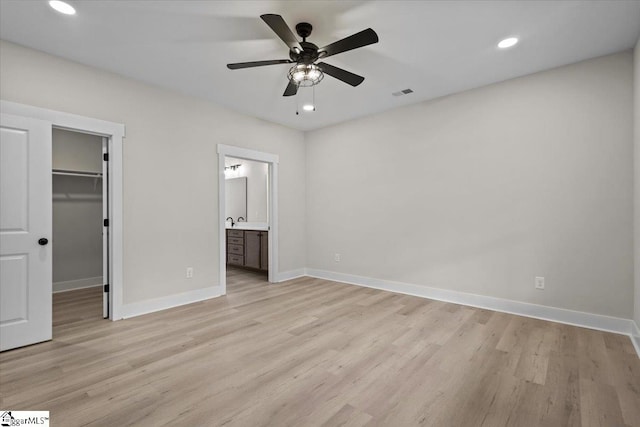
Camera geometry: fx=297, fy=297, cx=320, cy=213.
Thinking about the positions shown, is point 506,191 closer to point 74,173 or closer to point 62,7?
point 62,7

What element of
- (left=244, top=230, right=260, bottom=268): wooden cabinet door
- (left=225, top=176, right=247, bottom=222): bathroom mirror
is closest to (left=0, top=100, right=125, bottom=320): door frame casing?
(left=244, top=230, right=260, bottom=268): wooden cabinet door

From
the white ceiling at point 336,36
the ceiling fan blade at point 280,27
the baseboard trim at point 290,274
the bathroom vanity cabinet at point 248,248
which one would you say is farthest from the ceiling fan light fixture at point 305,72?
the baseboard trim at point 290,274

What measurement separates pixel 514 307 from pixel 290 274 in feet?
11.2

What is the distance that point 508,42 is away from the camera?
277 cm

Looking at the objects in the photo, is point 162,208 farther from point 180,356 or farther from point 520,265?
point 520,265

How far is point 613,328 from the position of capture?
294cm

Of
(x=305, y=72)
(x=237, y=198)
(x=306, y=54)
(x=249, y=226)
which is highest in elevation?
(x=306, y=54)

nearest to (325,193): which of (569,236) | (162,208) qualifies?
(162,208)

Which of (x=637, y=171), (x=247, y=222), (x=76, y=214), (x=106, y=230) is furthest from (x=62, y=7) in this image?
(x=637, y=171)

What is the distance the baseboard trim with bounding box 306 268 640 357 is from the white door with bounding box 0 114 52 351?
392cm

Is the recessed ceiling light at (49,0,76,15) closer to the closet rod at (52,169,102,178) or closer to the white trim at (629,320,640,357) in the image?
the closet rod at (52,169,102,178)

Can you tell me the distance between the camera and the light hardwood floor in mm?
1765

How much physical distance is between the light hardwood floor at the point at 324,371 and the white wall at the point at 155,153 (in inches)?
26.0

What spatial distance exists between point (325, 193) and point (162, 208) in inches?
107
